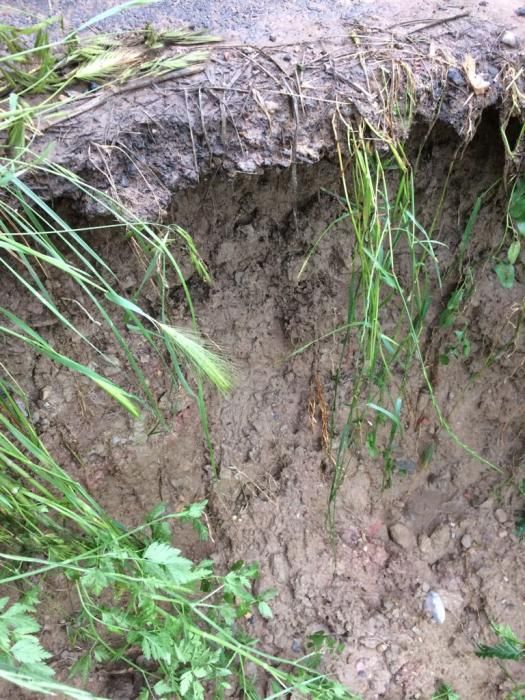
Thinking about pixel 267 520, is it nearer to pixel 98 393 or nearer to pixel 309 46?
pixel 98 393

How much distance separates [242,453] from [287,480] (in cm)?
16

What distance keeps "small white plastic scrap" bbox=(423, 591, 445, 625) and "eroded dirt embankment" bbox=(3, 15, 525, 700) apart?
26 millimetres

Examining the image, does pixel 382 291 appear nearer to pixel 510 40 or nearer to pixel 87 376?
pixel 510 40

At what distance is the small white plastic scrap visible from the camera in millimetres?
1828

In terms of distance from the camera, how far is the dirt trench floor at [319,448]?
151 centimetres

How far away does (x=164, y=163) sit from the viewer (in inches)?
47.4

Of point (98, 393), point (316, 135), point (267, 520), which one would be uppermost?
point (316, 135)

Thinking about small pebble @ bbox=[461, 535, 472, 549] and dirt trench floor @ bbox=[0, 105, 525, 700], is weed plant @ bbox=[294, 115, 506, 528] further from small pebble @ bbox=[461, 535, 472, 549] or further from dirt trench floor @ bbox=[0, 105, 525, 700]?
small pebble @ bbox=[461, 535, 472, 549]

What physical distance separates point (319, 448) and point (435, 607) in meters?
0.58

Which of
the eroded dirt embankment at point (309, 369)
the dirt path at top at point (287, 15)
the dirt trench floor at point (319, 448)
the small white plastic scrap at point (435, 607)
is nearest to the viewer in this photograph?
the eroded dirt embankment at point (309, 369)

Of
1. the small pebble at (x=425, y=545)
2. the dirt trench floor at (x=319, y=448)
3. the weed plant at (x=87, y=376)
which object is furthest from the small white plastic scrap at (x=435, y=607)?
the weed plant at (x=87, y=376)

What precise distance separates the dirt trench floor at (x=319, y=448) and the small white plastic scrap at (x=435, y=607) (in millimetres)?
20

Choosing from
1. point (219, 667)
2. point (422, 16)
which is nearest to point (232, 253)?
point (422, 16)

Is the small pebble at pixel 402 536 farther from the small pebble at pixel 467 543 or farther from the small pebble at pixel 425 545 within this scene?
the small pebble at pixel 467 543
